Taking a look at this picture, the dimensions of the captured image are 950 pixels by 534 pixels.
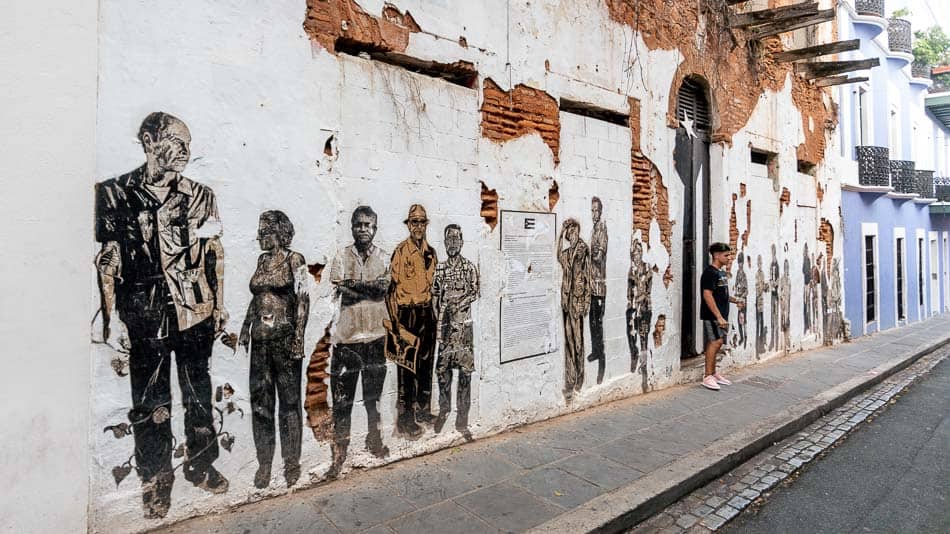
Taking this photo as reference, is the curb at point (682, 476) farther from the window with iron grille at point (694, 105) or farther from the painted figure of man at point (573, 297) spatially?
the window with iron grille at point (694, 105)

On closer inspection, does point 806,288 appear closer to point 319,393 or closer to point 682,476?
point 682,476

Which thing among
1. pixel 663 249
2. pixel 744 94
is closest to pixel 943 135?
pixel 744 94

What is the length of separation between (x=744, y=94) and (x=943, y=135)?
19.9 meters

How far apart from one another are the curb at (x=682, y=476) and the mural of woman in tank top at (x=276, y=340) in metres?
1.86

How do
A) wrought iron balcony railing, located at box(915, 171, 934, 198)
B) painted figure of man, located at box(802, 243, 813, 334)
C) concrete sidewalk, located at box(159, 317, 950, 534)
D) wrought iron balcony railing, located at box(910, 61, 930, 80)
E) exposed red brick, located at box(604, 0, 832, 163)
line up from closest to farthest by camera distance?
concrete sidewalk, located at box(159, 317, 950, 534), exposed red brick, located at box(604, 0, 832, 163), painted figure of man, located at box(802, 243, 813, 334), wrought iron balcony railing, located at box(915, 171, 934, 198), wrought iron balcony railing, located at box(910, 61, 930, 80)

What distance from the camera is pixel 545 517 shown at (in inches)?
142

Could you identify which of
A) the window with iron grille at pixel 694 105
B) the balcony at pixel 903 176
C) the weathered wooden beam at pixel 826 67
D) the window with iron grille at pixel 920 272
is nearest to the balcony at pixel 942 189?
the window with iron grille at pixel 920 272

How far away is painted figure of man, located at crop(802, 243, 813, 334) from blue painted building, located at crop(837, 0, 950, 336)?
2546 mm

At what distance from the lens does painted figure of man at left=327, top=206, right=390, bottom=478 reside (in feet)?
13.6

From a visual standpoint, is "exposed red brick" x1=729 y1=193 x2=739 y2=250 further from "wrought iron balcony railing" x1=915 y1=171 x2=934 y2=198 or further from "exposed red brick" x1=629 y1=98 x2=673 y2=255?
"wrought iron balcony railing" x1=915 y1=171 x2=934 y2=198

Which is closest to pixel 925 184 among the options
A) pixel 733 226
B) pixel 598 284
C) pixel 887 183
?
pixel 887 183

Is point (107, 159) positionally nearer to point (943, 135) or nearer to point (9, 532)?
point (9, 532)

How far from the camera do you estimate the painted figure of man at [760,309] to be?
946 cm

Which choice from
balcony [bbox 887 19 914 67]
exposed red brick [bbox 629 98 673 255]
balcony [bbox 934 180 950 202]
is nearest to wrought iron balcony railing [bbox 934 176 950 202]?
balcony [bbox 934 180 950 202]
